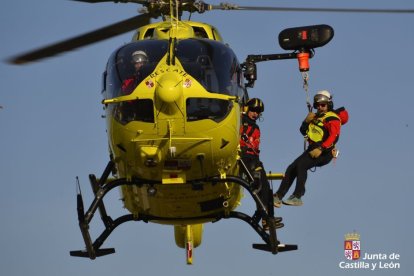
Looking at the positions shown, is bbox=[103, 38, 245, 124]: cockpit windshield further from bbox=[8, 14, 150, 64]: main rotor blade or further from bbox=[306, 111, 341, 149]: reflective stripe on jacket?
bbox=[306, 111, 341, 149]: reflective stripe on jacket

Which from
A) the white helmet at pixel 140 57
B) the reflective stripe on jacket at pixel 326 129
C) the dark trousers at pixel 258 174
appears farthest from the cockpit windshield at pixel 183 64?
the reflective stripe on jacket at pixel 326 129

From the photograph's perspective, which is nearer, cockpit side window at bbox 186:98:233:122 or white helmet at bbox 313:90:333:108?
cockpit side window at bbox 186:98:233:122

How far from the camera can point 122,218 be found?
19109mm

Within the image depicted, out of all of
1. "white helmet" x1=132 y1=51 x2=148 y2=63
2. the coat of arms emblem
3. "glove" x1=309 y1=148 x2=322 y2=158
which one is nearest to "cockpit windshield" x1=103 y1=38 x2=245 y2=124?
"white helmet" x1=132 y1=51 x2=148 y2=63

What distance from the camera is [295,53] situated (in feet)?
65.1

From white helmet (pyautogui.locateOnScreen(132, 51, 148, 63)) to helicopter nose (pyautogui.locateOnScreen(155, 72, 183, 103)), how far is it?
957mm

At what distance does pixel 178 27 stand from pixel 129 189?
9.62ft

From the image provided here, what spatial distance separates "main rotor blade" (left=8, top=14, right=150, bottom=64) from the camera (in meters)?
18.1

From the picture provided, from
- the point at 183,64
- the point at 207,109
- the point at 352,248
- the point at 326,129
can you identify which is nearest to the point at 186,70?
the point at 183,64

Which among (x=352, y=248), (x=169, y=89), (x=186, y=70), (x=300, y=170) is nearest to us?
(x=169, y=89)

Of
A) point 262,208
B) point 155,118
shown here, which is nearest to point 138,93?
point 155,118

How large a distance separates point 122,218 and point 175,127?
3.58 m

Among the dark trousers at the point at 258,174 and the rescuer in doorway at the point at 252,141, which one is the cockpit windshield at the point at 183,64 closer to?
the rescuer in doorway at the point at 252,141

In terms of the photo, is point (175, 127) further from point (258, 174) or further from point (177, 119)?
point (258, 174)
